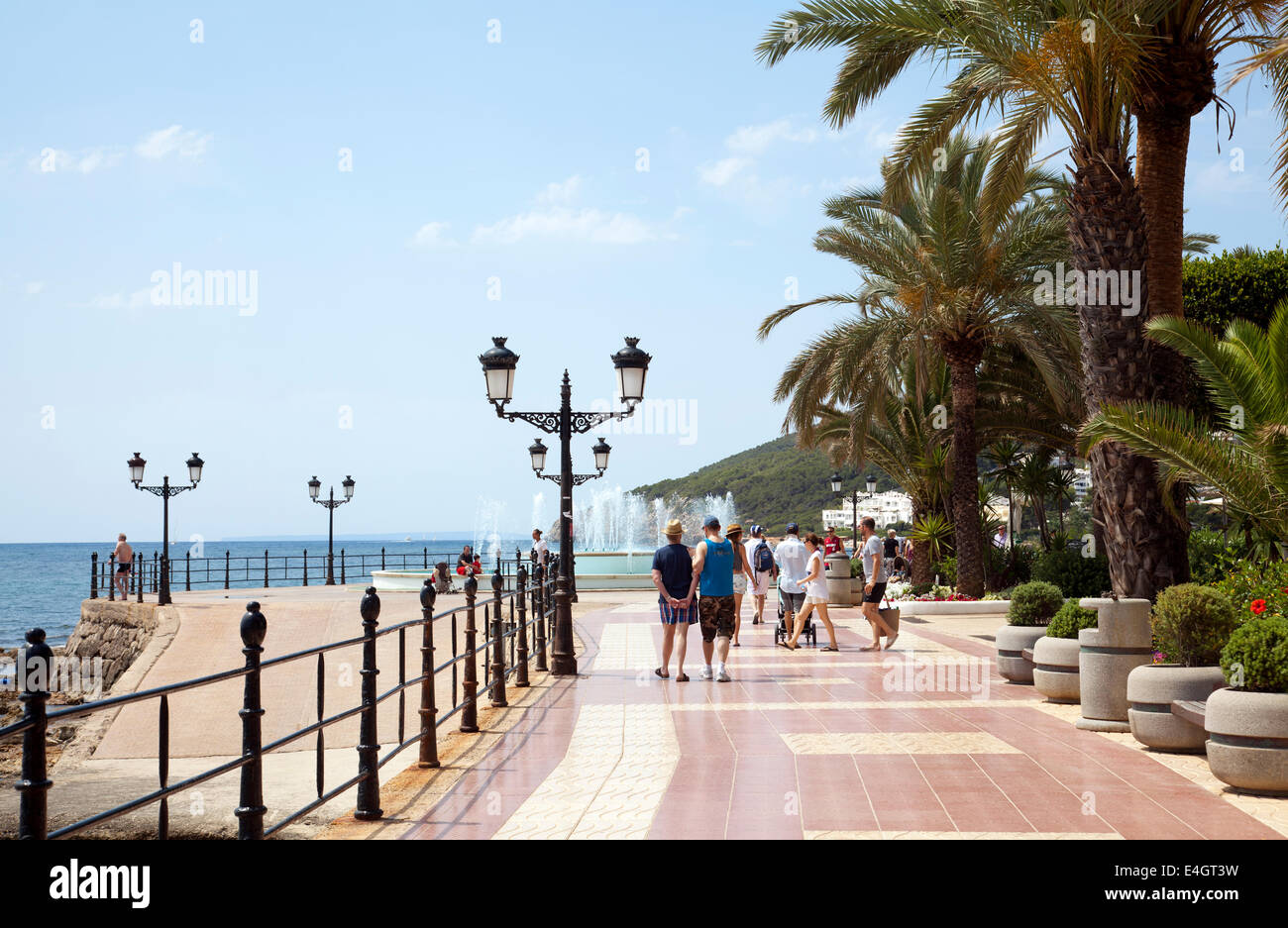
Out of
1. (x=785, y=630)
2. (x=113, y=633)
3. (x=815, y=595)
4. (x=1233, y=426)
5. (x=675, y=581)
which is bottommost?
(x=113, y=633)

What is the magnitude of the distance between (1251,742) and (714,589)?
21.7ft

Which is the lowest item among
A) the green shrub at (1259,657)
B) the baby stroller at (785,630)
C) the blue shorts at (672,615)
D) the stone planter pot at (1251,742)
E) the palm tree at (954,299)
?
the baby stroller at (785,630)

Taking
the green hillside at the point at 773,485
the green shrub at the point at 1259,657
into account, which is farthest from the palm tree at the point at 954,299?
the green hillside at the point at 773,485

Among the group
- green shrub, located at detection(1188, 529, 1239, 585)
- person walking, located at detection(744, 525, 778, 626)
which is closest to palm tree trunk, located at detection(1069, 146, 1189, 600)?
green shrub, located at detection(1188, 529, 1239, 585)

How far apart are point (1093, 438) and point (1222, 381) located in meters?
1.41

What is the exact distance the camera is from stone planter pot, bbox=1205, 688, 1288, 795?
640 cm

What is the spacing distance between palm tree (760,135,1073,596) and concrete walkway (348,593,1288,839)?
10712 millimetres

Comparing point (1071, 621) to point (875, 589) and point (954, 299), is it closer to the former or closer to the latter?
point (875, 589)

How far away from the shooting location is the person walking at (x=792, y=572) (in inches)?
636

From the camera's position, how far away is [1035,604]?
1177 cm

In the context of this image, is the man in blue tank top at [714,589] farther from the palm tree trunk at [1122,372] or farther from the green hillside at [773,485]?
the green hillside at [773,485]

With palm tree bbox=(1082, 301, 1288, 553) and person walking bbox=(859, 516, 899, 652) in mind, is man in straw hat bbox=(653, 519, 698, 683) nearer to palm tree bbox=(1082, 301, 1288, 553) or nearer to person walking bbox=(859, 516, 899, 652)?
person walking bbox=(859, 516, 899, 652)

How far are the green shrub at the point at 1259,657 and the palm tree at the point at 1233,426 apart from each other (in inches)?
118

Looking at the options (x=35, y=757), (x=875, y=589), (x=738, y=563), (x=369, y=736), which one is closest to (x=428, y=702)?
(x=369, y=736)
